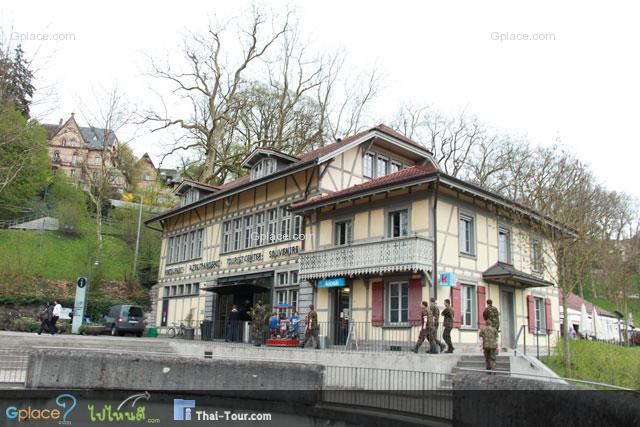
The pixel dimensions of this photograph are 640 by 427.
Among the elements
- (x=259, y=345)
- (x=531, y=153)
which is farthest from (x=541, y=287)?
(x=531, y=153)

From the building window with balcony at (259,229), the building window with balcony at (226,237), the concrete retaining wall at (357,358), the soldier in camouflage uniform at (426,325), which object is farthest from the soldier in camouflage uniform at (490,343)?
the building window with balcony at (226,237)

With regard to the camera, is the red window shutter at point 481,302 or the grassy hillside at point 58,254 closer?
the red window shutter at point 481,302

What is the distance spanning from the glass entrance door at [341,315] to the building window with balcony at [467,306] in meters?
3.87

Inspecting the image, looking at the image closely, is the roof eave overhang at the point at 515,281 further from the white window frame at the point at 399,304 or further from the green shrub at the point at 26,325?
the green shrub at the point at 26,325

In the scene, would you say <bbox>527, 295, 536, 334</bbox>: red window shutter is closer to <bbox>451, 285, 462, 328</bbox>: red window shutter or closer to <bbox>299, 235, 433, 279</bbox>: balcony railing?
<bbox>451, 285, 462, 328</bbox>: red window shutter

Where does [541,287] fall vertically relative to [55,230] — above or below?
below

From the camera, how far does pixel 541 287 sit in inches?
909

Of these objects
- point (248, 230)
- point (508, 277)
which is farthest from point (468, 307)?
point (248, 230)

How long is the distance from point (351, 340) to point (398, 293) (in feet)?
7.46

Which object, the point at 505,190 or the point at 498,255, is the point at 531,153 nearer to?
the point at 505,190

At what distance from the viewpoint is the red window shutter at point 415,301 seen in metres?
17.8

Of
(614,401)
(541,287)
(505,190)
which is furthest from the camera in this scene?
(505,190)

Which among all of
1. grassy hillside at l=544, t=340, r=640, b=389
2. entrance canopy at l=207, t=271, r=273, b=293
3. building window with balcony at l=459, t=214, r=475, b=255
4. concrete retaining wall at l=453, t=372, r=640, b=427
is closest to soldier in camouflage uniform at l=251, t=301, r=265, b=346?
entrance canopy at l=207, t=271, r=273, b=293

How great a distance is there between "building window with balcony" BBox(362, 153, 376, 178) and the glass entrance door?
19.6 ft
